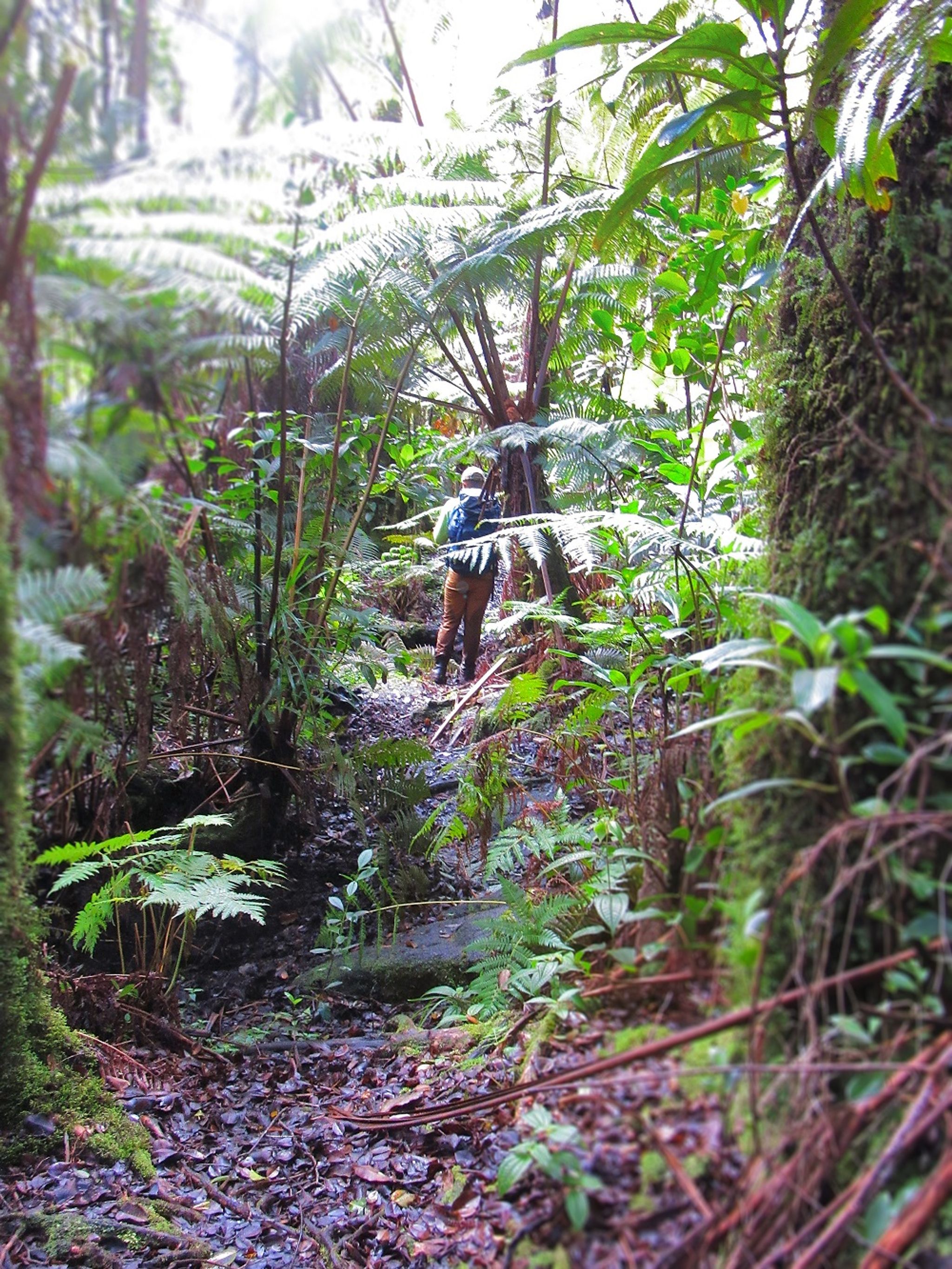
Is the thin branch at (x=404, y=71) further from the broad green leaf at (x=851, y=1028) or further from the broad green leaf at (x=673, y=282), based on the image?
the broad green leaf at (x=851, y=1028)

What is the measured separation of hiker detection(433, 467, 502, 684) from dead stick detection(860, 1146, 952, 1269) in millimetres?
4088

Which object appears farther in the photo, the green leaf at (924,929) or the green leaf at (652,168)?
the green leaf at (652,168)

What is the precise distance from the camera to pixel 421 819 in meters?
3.70

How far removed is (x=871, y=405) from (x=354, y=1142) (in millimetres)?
2136

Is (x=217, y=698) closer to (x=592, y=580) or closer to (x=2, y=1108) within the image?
(x=2, y=1108)

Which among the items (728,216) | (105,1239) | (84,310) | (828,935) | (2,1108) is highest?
(728,216)

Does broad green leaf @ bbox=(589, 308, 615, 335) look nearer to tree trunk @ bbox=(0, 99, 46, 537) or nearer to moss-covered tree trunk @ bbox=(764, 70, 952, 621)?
moss-covered tree trunk @ bbox=(764, 70, 952, 621)

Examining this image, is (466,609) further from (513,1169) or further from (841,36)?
(513,1169)

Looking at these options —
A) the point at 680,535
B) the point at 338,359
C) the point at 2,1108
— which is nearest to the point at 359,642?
the point at 338,359

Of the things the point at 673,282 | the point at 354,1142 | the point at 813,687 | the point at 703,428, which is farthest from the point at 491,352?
the point at 813,687

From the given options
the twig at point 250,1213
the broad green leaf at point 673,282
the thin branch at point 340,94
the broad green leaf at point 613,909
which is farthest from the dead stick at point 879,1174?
the broad green leaf at point 673,282

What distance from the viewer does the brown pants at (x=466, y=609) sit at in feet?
17.5

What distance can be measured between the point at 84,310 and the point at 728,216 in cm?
309

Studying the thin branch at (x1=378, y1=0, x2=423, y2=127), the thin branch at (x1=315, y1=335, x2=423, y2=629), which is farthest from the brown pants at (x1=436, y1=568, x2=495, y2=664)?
the thin branch at (x1=378, y1=0, x2=423, y2=127)
